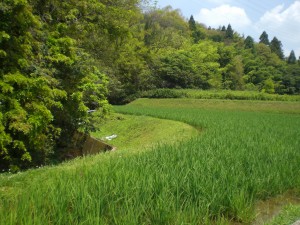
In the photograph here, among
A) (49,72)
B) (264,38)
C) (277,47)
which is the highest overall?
(264,38)

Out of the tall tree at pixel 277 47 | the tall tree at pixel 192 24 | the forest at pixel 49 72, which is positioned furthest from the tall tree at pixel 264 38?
the forest at pixel 49 72

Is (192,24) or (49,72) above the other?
(192,24)

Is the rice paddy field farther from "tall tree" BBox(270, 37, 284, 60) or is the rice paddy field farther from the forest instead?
"tall tree" BBox(270, 37, 284, 60)

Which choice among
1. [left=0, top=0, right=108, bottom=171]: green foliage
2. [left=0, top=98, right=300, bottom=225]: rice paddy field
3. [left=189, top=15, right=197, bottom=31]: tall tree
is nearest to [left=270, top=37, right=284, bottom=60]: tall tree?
[left=189, top=15, right=197, bottom=31]: tall tree

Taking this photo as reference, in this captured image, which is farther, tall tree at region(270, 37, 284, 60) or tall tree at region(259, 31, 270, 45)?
tall tree at region(259, 31, 270, 45)

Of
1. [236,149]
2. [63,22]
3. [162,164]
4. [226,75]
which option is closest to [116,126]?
[63,22]

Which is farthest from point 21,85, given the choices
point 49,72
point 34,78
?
point 49,72

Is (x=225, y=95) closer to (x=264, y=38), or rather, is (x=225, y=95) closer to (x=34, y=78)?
(x=34, y=78)

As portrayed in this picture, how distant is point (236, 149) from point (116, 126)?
47.8 ft

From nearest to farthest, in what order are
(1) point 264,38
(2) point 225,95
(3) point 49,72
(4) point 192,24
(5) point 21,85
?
1. (5) point 21,85
2. (3) point 49,72
3. (2) point 225,95
4. (4) point 192,24
5. (1) point 264,38

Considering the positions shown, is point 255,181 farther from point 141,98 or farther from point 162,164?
point 141,98

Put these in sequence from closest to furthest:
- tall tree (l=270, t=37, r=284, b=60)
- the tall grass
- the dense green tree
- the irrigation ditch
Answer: the dense green tree → the irrigation ditch → the tall grass → tall tree (l=270, t=37, r=284, b=60)

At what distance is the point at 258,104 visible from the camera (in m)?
34.3

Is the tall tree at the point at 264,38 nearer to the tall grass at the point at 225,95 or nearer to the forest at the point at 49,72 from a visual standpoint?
the tall grass at the point at 225,95
